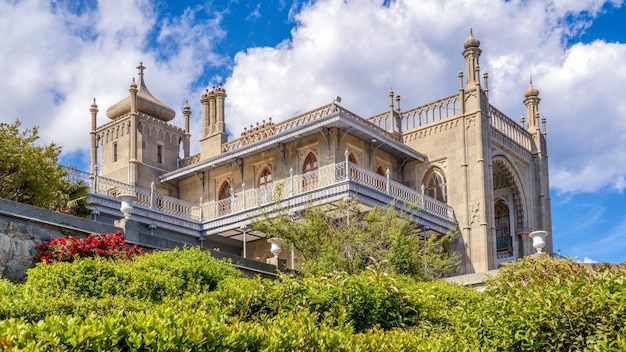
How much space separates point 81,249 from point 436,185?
13889 mm

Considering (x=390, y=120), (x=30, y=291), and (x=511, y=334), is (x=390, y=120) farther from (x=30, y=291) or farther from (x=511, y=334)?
(x=511, y=334)

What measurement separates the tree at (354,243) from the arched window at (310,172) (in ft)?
8.70

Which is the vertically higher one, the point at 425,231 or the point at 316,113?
the point at 316,113

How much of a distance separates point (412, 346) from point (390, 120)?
1820 cm

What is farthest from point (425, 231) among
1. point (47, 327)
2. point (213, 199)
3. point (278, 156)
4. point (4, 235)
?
point (47, 327)

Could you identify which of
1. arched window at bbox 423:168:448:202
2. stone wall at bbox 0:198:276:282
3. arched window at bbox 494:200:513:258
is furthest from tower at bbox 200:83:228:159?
stone wall at bbox 0:198:276:282

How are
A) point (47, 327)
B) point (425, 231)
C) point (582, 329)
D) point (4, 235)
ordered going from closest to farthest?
point (47, 327), point (582, 329), point (4, 235), point (425, 231)

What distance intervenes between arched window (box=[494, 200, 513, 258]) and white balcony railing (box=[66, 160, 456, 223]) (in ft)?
13.2

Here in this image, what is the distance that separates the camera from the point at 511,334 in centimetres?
777

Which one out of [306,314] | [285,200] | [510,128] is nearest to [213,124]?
[285,200]

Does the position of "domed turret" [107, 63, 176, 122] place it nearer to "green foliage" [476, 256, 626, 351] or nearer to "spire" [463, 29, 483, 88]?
"spire" [463, 29, 483, 88]

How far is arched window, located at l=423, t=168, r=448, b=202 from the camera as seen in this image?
25.0 meters

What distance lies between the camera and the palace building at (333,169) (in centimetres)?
2239

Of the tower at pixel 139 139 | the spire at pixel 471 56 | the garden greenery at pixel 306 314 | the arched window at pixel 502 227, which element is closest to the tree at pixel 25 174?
the garden greenery at pixel 306 314
